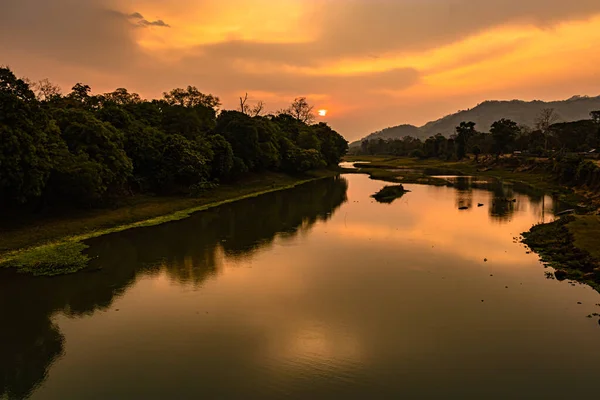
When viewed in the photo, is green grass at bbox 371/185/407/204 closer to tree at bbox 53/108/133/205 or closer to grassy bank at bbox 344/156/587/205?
grassy bank at bbox 344/156/587/205

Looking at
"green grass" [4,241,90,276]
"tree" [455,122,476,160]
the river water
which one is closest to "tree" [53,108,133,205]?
the river water

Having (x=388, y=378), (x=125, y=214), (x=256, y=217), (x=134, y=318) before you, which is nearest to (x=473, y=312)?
(x=388, y=378)

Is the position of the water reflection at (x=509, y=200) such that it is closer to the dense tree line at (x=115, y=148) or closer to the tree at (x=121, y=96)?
the dense tree line at (x=115, y=148)

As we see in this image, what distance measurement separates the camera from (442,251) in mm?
31328

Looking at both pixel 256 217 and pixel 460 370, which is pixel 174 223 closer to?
pixel 256 217

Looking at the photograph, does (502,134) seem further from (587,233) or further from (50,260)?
(50,260)

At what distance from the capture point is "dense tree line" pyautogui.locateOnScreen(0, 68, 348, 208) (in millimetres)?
32062

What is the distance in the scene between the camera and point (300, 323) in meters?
18.8

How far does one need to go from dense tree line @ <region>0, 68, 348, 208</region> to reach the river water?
25.9 ft

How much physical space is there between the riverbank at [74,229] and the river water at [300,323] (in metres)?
1.66

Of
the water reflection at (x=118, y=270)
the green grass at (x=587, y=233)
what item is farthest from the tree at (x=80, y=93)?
the green grass at (x=587, y=233)

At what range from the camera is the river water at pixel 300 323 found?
1427 cm

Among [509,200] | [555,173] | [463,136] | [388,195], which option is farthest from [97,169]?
[463,136]

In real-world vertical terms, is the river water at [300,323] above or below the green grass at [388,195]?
below
